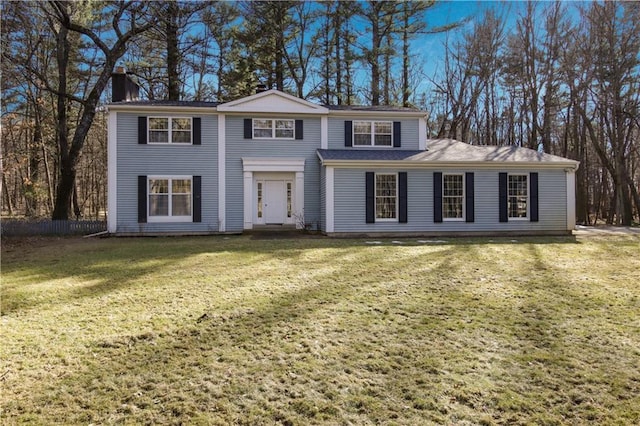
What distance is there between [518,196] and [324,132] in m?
8.24

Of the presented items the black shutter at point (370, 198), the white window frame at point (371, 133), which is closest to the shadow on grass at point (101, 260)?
the black shutter at point (370, 198)

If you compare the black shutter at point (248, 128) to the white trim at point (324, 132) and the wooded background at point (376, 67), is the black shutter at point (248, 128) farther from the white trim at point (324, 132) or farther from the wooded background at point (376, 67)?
the wooded background at point (376, 67)

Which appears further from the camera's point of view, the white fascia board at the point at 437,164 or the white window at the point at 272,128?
the white window at the point at 272,128

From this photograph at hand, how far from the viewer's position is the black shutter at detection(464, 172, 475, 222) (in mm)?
14242

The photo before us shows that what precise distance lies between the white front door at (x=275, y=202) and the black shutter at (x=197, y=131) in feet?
10.4

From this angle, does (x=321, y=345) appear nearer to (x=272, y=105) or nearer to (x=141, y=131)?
(x=272, y=105)

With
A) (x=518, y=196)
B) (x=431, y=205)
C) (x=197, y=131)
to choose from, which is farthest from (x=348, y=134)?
(x=518, y=196)

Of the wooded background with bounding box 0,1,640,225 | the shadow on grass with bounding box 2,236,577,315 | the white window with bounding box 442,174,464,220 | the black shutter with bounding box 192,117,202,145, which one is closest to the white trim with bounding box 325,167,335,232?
the shadow on grass with bounding box 2,236,577,315

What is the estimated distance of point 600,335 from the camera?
4.07 metres

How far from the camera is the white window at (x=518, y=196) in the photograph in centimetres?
1448

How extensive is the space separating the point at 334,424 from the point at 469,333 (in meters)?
2.24

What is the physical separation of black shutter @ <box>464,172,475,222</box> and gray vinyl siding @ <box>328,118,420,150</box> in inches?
111

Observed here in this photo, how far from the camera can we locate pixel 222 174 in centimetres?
1487

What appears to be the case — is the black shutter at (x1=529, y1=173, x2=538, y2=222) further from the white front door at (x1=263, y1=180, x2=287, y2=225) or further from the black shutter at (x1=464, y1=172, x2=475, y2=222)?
the white front door at (x1=263, y1=180, x2=287, y2=225)
